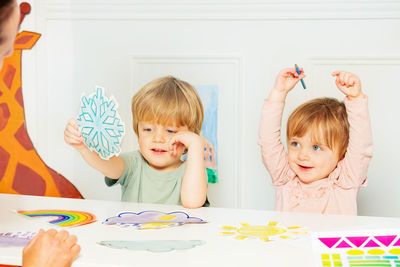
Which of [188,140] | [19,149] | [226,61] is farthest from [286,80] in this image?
[19,149]

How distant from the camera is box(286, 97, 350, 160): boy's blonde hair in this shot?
4.82 ft

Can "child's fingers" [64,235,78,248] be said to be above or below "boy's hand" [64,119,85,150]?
below

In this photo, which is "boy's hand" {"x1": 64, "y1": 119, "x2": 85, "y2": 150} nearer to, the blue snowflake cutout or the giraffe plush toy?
the blue snowflake cutout

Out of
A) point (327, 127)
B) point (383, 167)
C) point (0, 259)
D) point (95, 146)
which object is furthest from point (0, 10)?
point (383, 167)

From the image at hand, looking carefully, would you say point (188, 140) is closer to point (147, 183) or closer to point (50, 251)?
point (147, 183)

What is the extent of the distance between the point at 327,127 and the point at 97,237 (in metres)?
0.74

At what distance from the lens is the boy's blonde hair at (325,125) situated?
57.8 inches

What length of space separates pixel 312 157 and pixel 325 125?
0.10 metres

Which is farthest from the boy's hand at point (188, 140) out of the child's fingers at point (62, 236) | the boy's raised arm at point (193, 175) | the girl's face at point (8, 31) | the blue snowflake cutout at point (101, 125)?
the girl's face at point (8, 31)

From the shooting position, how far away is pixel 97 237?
101cm

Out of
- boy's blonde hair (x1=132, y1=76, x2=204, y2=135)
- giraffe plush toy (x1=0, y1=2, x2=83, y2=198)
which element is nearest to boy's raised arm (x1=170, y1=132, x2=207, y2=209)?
boy's blonde hair (x1=132, y1=76, x2=204, y2=135)

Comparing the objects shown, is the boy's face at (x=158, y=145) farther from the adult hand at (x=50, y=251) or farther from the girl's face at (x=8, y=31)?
the girl's face at (x=8, y=31)

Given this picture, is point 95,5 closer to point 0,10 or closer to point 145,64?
point 145,64

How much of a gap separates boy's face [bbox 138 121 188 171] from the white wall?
39 centimetres
